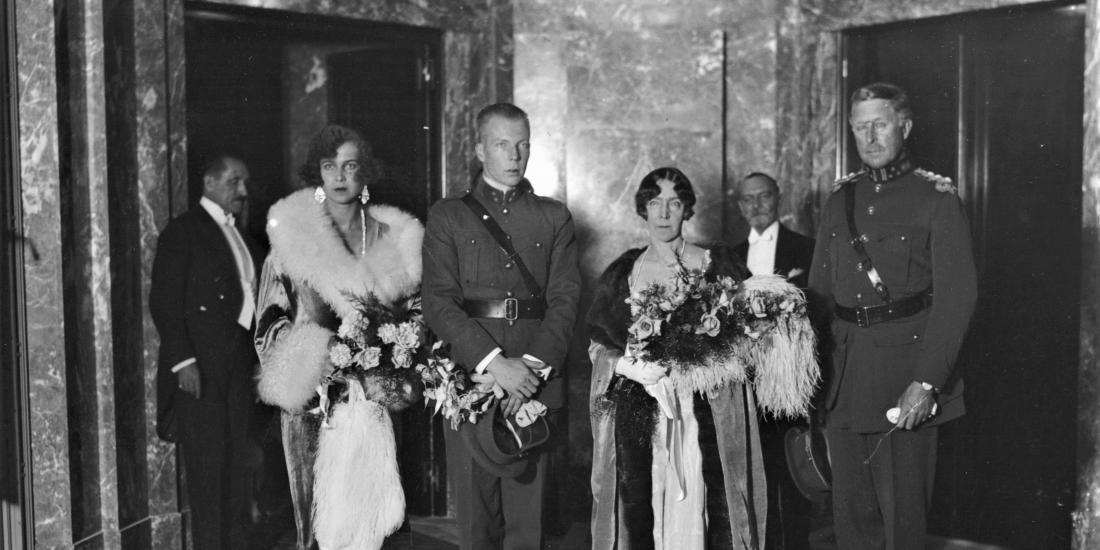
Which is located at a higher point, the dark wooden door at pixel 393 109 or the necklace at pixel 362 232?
the dark wooden door at pixel 393 109

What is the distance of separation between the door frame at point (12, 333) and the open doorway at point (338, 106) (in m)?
1.01

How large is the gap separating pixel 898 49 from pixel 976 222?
942mm

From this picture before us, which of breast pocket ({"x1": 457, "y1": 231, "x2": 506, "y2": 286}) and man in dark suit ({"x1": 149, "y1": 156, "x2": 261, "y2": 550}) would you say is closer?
breast pocket ({"x1": 457, "y1": 231, "x2": 506, "y2": 286})

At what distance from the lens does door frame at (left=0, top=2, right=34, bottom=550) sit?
201 inches

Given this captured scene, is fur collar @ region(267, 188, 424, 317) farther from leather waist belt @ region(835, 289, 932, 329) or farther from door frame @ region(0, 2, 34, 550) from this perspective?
leather waist belt @ region(835, 289, 932, 329)

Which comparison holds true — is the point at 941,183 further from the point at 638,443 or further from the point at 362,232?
the point at 362,232

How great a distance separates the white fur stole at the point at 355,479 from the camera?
16.4 feet

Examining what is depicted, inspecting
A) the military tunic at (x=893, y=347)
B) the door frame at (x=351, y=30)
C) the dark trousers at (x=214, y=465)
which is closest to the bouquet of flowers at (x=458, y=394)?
the dark trousers at (x=214, y=465)

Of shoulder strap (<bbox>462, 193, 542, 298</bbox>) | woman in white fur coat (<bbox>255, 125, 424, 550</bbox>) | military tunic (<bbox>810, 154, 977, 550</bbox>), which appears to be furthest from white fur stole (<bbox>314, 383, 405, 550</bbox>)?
military tunic (<bbox>810, 154, 977, 550</bbox>)

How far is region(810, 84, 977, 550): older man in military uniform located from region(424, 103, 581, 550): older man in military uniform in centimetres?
109

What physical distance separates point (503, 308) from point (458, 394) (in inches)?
15.0

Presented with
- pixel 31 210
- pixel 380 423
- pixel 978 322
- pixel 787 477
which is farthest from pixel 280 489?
pixel 978 322

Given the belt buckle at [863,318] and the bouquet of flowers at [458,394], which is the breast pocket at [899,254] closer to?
the belt buckle at [863,318]

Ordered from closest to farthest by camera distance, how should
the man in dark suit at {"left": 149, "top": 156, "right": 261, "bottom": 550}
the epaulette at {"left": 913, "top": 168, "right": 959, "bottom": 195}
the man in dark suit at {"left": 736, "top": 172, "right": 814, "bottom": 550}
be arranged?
the epaulette at {"left": 913, "top": 168, "right": 959, "bottom": 195} < the man in dark suit at {"left": 149, "top": 156, "right": 261, "bottom": 550} < the man in dark suit at {"left": 736, "top": 172, "right": 814, "bottom": 550}
